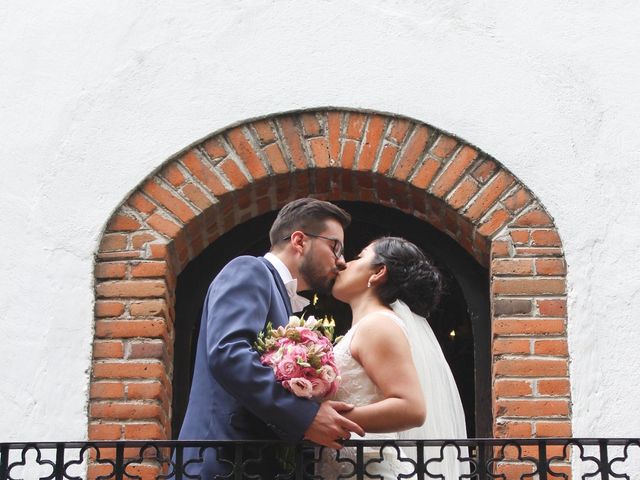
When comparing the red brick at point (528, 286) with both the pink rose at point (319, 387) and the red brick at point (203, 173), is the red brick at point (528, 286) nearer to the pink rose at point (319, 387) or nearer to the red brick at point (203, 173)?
the red brick at point (203, 173)

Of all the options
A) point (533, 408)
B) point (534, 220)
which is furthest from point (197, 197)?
point (533, 408)

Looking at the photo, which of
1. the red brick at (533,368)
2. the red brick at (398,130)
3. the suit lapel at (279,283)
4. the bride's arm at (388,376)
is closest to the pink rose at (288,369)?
the bride's arm at (388,376)

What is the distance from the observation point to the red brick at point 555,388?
571 cm

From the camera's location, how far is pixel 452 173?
6.03 metres

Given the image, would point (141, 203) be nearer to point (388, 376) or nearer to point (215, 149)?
point (215, 149)

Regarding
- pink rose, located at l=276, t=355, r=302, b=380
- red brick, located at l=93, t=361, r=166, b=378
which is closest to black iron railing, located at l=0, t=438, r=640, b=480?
pink rose, located at l=276, t=355, r=302, b=380

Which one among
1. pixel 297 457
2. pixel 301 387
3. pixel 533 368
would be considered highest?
pixel 533 368

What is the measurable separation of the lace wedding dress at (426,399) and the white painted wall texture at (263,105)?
0.68 m

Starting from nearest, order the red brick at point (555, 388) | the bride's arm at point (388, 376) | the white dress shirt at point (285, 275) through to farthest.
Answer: the bride's arm at point (388, 376), the white dress shirt at point (285, 275), the red brick at point (555, 388)

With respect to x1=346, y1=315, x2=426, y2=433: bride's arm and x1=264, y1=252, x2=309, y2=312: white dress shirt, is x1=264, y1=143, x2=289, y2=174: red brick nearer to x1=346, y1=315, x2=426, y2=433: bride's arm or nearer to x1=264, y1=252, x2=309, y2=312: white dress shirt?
x1=264, y1=252, x2=309, y2=312: white dress shirt

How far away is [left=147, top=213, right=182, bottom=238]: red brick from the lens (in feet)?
19.7

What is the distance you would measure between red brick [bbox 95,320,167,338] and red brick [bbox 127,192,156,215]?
478 millimetres

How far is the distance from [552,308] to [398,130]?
3.26 feet

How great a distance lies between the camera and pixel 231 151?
6.13 metres
